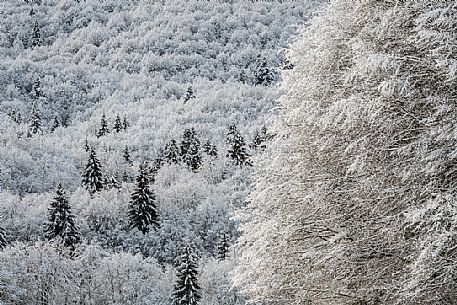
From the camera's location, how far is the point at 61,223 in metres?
42.6

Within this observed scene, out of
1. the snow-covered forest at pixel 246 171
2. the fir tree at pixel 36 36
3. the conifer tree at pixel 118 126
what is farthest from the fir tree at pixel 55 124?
the fir tree at pixel 36 36

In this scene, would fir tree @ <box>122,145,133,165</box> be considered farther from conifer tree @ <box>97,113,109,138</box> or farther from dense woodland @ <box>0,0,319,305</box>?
conifer tree @ <box>97,113,109,138</box>

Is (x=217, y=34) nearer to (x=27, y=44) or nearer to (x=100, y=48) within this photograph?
(x=100, y=48)

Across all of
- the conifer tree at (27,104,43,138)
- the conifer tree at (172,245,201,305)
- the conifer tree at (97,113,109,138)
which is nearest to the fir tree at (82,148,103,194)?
the conifer tree at (97,113,109,138)

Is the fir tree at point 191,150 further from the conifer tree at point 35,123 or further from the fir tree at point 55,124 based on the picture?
the fir tree at point 55,124

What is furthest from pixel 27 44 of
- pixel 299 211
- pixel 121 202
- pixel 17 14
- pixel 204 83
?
pixel 299 211

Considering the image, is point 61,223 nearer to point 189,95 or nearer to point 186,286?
point 186,286

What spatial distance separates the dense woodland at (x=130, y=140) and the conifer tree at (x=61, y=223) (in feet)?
0.47

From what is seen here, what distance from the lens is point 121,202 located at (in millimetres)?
49562

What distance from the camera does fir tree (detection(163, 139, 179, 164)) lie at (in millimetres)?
64056

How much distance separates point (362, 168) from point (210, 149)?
6060 cm

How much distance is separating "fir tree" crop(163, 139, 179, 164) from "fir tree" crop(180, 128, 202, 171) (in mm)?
1076

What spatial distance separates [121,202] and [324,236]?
44870 mm

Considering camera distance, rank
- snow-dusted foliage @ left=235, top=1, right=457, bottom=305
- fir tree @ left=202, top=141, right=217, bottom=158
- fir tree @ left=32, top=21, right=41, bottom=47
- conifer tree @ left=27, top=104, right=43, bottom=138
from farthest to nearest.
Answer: fir tree @ left=32, top=21, right=41, bottom=47
conifer tree @ left=27, top=104, right=43, bottom=138
fir tree @ left=202, top=141, right=217, bottom=158
snow-dusted foliage @ left=235, top=1, right=457, bottom=305
